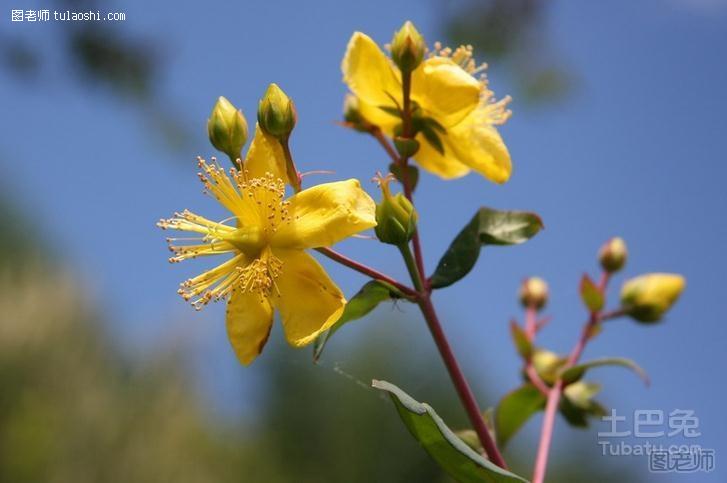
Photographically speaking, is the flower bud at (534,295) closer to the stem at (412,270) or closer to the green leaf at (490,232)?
the green leaf at (490,232)

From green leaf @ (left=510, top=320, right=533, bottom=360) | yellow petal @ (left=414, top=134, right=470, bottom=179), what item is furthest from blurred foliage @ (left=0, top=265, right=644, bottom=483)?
yellow petal @ (left=414, top=134, right=470, bottom=179)

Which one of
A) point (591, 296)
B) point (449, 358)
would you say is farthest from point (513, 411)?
point (449, 358)

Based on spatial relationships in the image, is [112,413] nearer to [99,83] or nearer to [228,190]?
[99,83]

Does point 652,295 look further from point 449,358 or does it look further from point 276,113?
point 276,113

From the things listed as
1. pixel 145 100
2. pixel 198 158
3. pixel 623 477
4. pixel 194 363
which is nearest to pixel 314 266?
pixel 198 158

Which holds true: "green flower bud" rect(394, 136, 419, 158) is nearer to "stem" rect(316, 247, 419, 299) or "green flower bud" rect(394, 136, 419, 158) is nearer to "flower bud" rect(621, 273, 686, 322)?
"stem" rect(316, 247, 419, 299)

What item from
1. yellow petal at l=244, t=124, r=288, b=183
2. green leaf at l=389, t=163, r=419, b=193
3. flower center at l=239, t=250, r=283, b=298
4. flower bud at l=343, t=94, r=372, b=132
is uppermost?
flower bud at l=343, t=94, r=372, b=132
